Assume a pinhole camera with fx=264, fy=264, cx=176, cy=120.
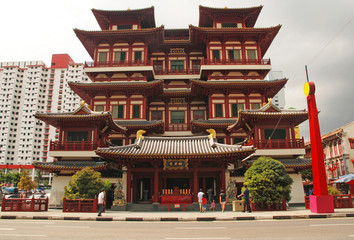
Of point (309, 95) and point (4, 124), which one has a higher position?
point (4, 124)

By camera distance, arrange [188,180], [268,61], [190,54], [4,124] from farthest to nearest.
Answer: [4,124], [190,54], [268,61], [188,180]

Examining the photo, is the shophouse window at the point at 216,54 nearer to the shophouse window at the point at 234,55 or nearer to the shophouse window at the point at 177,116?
the shophouse window at the point at 234,55

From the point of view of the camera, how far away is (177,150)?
22656mm

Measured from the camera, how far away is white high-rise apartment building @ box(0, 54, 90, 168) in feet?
319

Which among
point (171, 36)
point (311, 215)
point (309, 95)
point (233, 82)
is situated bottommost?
point (311, 215)

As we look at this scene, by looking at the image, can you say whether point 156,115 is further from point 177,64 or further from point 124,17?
point 124,17

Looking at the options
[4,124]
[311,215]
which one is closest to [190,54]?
[311,215]

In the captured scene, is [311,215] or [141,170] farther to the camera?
[141,170]

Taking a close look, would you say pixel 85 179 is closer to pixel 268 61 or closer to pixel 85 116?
pixel 85 116

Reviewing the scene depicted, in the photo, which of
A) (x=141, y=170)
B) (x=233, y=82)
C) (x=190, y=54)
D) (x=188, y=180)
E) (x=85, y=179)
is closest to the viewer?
(x=85, y=179)

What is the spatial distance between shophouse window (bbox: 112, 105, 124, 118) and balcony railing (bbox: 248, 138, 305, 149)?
1681cm

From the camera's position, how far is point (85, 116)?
26.4 m

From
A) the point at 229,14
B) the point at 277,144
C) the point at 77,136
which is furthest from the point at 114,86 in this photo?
the point at 277,144

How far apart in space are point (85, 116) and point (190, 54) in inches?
782
